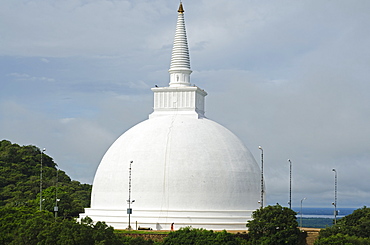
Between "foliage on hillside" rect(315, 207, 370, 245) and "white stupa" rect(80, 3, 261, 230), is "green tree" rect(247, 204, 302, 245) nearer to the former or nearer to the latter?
"foliage on hillside" rect(315, 207, 370, 245)

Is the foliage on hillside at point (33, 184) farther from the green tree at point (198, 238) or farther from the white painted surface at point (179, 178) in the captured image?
the green tree at point (198, 238)

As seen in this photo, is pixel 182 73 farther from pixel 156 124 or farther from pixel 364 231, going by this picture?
pixel 364 231

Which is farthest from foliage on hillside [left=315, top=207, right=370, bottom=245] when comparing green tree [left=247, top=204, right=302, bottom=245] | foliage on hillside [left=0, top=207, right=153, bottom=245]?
foliage on hillside [left=0, top=207, right=153, bottom=245]

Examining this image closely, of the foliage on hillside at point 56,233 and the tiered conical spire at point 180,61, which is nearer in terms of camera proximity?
the foliage on hillside at point 56,233

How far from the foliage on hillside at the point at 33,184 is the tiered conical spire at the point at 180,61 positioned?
Result: 1735cm

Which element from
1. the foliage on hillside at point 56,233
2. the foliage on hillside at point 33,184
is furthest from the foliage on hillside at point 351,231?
the foliage on hillside at point 33,184

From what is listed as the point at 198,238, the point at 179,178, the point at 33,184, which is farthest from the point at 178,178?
the point at 33,184

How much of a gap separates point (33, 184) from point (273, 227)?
4324 cm

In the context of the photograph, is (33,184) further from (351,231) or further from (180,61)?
(351,231)

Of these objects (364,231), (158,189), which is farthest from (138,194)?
(364,231)

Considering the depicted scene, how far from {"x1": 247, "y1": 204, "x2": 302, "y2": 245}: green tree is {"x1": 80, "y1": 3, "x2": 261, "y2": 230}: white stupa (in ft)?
12.2

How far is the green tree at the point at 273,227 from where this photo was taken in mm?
54094

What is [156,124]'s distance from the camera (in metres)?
63.2

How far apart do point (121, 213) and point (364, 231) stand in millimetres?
19730
